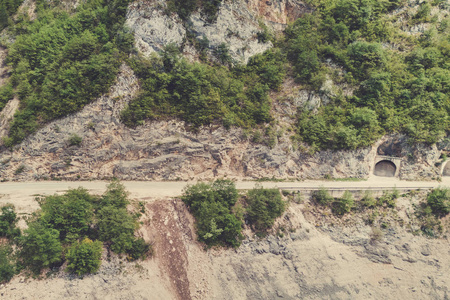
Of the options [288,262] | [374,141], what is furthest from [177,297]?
[374,141]

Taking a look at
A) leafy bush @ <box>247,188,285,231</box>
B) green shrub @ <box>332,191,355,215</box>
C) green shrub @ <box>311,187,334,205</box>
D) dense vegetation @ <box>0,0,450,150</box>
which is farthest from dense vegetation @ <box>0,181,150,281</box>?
green shrub @ <box>332,191,355,215</box>

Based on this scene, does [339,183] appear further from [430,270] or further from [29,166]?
[29,166]

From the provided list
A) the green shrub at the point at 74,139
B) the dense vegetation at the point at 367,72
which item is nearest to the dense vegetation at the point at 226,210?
the dense vegetation at the point at 367,72

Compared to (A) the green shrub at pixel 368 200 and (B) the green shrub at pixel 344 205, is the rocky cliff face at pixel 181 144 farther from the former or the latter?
(B) the green shrub at pixel 344 205

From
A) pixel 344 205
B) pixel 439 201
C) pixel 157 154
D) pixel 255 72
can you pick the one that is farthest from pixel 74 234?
pixel 439 201

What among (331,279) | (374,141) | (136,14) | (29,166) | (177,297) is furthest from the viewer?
(374,141)
